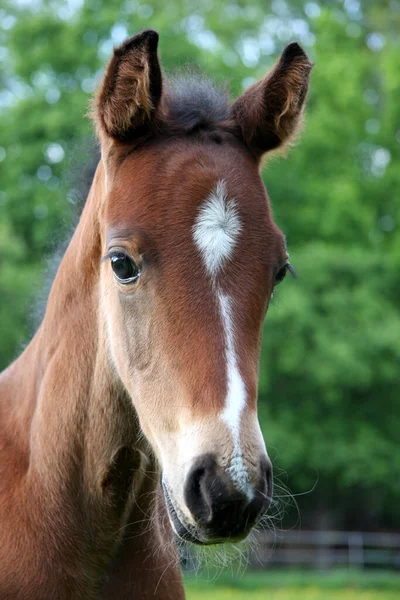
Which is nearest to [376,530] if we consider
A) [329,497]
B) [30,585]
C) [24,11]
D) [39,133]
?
[329,497]

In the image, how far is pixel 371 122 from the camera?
27.1 m

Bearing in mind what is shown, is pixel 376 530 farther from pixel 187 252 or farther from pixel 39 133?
pixel 187 252

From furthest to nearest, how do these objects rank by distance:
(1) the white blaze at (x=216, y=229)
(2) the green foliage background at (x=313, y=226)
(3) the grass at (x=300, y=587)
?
(2) the green foliage background at (x=313, y=226) < (3) the grass at (x=300, y=587) < (1) the white blaze at (x=216, y=229)

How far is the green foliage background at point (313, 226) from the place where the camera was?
22.2m

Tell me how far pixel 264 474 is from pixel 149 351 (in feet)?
2.29

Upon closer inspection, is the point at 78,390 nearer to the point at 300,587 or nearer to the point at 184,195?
the point at 184,195

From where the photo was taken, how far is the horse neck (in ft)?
11.8

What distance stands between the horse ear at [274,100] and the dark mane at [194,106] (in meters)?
0.09

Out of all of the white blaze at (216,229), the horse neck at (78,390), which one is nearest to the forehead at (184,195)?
the white blaze at (216,229)

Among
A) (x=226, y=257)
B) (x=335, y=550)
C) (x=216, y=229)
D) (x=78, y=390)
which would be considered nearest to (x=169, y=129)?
(x=216, y=229)

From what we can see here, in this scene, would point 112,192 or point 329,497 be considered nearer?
point 112,192

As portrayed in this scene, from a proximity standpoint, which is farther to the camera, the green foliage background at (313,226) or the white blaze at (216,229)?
the green foliage background at (313,226)

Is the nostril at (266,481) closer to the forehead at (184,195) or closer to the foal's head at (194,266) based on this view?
the foal's head at (194,266)

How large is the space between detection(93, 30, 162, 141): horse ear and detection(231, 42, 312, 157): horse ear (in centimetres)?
40
